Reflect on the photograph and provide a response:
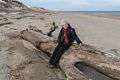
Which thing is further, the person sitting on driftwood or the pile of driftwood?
the person sitting on driftwood

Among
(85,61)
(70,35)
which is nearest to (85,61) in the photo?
(85,61)

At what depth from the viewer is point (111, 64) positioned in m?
8.23

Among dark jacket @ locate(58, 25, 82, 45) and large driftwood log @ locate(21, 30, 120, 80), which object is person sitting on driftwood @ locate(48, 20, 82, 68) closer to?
dark jacket @ locate(58, 25, 82, 45)

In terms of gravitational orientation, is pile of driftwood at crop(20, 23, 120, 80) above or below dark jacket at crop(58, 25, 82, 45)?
below

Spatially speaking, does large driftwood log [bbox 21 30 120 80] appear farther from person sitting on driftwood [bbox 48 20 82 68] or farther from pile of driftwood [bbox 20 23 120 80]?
person sitting on driftwood [bbox 48 20 82 68]

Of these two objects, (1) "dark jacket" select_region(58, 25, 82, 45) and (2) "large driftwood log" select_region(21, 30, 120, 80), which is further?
(1) "dark jacket" select_region(58, 25, 82, 45)

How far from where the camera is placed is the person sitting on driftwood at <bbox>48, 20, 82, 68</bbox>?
29.6ft

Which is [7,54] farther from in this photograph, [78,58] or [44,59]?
[78,58]

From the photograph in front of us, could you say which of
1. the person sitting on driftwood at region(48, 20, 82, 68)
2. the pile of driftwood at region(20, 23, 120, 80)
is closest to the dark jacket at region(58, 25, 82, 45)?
the person sitting on driftwood at region(48, 20, 82, 68)

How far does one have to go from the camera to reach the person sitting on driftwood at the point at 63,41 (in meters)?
9.02

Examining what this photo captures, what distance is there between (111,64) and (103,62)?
0.25 meters

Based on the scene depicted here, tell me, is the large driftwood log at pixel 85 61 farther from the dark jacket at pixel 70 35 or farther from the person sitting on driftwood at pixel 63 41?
the dark jacket at pixel 70 35

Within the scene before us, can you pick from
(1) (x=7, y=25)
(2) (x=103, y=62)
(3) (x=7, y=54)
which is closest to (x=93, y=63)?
(2) (x=103, y=62)

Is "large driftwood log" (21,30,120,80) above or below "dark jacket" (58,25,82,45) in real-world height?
below
